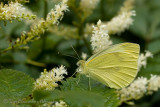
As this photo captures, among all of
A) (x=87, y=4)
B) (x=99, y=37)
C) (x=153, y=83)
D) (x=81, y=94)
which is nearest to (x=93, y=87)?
(x=99, y=37)

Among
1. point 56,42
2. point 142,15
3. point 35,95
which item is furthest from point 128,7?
point 35,95

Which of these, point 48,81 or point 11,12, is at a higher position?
point 11,12

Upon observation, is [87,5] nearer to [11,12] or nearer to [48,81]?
[11,12]

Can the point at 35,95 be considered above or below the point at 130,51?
below

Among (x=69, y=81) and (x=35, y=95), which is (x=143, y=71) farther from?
(x=35, y=95)

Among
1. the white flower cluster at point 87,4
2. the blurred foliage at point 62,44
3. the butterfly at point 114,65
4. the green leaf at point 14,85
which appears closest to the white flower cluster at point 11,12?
the blurred foliage at point 62,44

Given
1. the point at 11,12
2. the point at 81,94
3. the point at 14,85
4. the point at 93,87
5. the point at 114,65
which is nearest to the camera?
the point at 81,94
